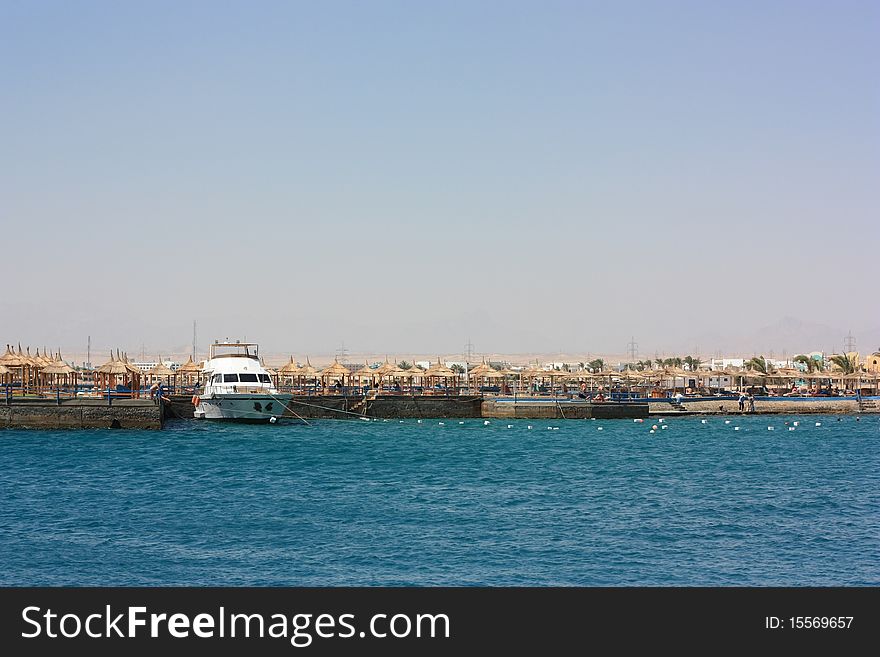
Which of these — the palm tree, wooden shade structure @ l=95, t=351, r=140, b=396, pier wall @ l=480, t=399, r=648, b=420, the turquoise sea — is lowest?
the turquoise sea

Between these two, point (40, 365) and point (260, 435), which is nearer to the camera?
point (260, 435)

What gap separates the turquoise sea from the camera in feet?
68.5

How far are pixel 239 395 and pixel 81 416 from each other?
9899 mm

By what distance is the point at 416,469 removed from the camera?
39.1m

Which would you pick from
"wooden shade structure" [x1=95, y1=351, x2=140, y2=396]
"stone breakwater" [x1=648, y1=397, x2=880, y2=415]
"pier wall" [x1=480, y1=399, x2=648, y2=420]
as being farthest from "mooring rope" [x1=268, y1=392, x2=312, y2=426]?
"stone breakwater" [x1=648, y1=397, x2=880, y2=415]

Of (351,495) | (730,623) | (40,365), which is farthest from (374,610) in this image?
(40,365)

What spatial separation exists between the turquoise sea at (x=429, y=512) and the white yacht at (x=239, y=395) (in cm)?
759

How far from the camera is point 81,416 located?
5288 cm

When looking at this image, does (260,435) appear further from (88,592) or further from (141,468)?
(88,592)

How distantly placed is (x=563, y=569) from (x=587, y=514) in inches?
288

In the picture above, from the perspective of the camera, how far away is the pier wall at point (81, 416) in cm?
5288

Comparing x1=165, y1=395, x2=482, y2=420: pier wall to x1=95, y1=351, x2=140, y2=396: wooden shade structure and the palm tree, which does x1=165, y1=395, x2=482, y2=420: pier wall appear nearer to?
x1=95, y1=351, x2=140, y2=396: wooden shade structure

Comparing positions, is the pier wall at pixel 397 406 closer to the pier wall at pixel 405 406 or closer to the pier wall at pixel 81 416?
the pier wall at pixel 405 406

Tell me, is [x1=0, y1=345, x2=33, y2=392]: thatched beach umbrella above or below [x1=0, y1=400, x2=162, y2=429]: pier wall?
above
